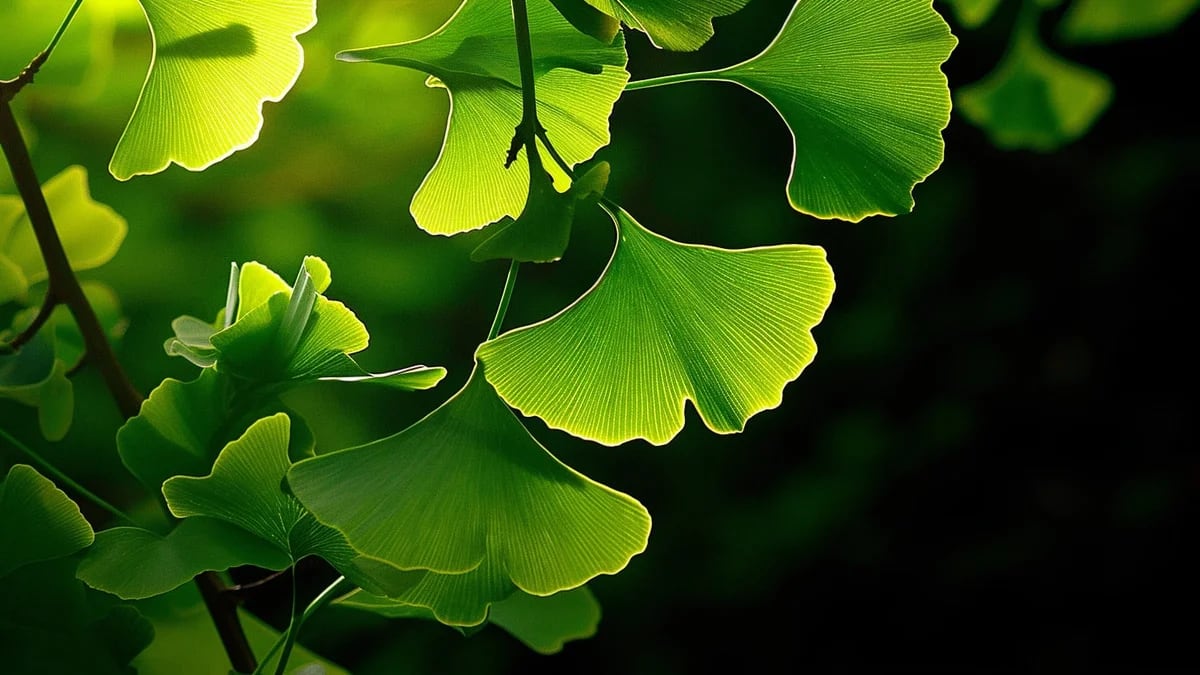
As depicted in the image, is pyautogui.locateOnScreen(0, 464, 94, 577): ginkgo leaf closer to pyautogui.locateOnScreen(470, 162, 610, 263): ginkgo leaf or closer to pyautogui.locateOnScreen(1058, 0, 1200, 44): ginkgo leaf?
pyautogui.locateOnScreen(470, 162, 610, 263): ginkgo leaf

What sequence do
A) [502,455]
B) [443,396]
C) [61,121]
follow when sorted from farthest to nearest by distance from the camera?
[443,396]
[61,121]
[502,455]

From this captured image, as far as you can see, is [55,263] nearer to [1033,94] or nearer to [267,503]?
[267,503]

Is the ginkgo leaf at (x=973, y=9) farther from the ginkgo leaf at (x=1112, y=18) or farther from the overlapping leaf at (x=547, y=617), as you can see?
the overlapping leaf at (x=547, y=617)

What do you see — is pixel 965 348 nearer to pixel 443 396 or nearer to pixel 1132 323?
pixel 1132 323

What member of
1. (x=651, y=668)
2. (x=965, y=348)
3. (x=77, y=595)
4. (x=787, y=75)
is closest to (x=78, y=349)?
(x=77, y=595)

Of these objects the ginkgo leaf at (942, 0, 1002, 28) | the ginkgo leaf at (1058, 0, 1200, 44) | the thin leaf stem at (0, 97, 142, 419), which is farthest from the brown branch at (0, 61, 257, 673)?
the ginkgo leaf at (1058, 0, 1200, 44)

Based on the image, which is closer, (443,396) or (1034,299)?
(443,396)
